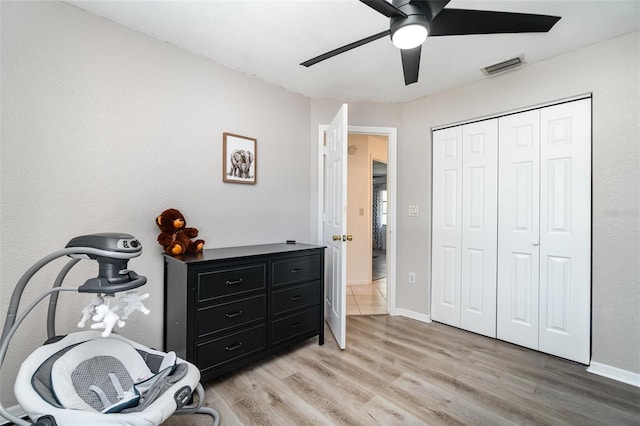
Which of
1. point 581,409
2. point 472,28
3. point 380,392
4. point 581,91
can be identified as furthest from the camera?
point 581,91

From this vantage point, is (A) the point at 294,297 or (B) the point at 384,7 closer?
(B) the point at 384,7

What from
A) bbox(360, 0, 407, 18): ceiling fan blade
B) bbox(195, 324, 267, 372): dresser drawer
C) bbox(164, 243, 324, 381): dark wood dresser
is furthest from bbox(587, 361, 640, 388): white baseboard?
bbox(360, 0, 407, 18): ceiling fan blade

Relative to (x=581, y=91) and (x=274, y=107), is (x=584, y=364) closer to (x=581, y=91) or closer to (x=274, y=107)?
(x=581, y=91)

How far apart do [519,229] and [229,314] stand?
7.96ft

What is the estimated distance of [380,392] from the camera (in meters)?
1.77

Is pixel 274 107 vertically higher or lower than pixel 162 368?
higher

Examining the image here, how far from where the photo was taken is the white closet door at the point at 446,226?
110 inches

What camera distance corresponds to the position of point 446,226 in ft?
9.43

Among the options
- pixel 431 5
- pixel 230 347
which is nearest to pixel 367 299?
pixel 230 347

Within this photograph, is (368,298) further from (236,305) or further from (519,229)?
(236,305)

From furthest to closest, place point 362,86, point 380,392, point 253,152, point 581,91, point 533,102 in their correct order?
point 362,86, point 253,152, point 533,102, point 581,91, point 380,392

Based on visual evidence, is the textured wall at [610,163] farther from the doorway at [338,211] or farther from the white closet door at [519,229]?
the doorway at [338,211]

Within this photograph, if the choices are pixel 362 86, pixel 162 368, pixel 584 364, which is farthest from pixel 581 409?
pixel 362 86

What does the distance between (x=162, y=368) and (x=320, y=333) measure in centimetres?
132
